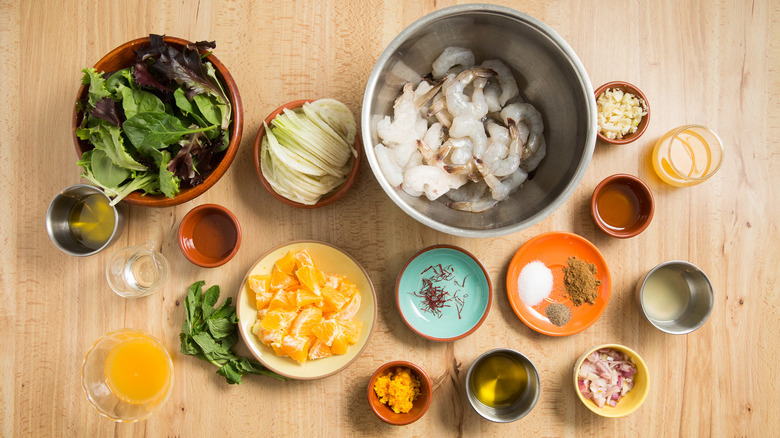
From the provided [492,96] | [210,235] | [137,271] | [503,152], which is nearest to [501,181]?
[503,152]

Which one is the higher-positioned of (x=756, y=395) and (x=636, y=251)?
(x=636, y=251)

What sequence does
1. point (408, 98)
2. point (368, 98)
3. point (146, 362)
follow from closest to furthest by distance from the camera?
point (368, 98), point (408, 98), point (146, 362)

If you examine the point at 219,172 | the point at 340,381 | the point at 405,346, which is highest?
the point at 219,172

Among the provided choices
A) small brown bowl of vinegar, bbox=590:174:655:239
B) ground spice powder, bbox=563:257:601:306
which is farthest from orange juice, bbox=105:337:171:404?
small brown bowl of vinegar, bbox=590:174:655:239

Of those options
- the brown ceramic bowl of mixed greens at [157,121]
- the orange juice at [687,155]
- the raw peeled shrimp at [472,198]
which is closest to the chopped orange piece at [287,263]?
the brown ceramic bowl of mixed greens at [157,121]

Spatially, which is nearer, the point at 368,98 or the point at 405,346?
the point at 368,98

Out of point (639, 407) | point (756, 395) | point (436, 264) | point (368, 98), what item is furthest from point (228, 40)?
point (756, 395)

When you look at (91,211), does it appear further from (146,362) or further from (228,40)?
(228,40)

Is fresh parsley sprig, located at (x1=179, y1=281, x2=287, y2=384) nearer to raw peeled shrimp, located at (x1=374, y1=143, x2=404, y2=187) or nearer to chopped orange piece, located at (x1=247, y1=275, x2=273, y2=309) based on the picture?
chopped orange piece, located at (x1=247, y1=275, x2=273, y2=309)
